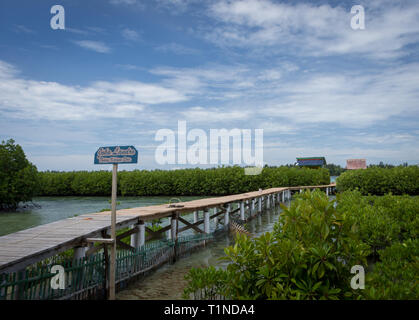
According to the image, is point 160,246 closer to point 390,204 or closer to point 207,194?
point 390,204

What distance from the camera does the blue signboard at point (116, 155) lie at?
5672 mm

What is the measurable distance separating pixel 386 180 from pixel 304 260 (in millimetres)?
32139

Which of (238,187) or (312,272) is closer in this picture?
(312,272)

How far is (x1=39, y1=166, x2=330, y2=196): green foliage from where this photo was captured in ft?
147

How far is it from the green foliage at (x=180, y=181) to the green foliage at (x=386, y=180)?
40.6 ft

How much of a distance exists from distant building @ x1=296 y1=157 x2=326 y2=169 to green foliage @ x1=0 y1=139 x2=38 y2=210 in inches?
1584

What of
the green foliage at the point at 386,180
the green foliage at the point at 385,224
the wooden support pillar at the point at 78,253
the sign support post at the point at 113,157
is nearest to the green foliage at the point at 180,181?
the green foliage at the point at 386,180

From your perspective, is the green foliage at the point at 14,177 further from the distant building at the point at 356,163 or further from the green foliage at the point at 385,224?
the distant building at the point at 356,163

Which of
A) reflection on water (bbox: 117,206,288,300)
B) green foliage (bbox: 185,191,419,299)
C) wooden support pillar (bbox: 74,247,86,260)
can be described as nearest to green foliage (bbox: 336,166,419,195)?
reflection on water (bbox: 117,206,288,300)

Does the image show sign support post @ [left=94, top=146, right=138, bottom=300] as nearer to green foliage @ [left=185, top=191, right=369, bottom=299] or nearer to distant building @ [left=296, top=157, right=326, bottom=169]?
green foliage @ [left=185, top=191, right=369, bottom=299]

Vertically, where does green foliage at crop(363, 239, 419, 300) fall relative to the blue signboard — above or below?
below

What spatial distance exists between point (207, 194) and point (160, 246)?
1509 inches
